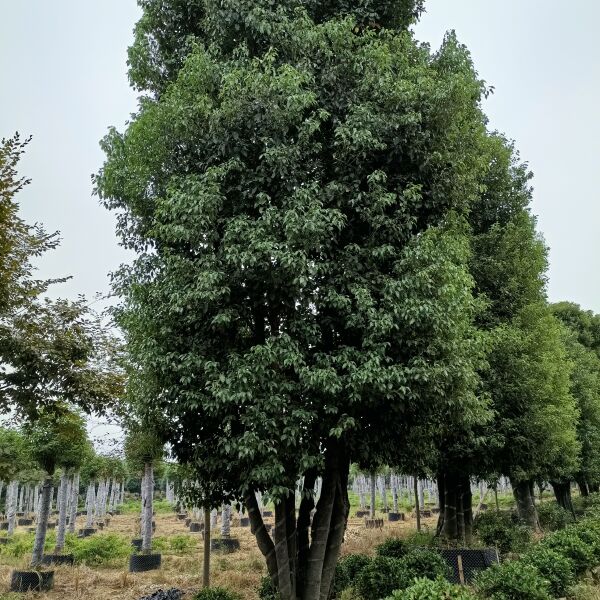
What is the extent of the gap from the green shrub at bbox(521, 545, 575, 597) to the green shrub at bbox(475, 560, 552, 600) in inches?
30.9

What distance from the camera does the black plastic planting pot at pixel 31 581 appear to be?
1188cm

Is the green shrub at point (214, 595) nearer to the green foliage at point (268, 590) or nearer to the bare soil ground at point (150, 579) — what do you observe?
the green foliage at point (268, 590)

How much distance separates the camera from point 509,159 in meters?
16.7

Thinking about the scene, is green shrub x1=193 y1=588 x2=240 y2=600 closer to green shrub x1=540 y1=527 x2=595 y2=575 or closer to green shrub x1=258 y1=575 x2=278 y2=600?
green shrub x1=258 y1=575 x2=278 y2=600

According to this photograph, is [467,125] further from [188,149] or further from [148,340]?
[148,340]

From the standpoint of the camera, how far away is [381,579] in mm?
10266

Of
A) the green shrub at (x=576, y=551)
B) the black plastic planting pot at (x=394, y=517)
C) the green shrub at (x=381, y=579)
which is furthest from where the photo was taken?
the black plastic planting pot at (x=394, y=517)

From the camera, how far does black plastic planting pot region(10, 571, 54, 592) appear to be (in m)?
11.9

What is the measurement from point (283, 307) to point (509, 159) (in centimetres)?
1178

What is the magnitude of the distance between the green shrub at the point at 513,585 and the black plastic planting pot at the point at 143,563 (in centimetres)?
913

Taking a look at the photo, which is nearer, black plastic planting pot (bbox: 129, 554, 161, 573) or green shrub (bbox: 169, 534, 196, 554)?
black plastic planting pot (bbox: 129, 554, 161, 573)

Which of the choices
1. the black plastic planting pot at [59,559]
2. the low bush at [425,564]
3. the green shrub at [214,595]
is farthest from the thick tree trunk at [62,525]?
the low bush at [425,564]

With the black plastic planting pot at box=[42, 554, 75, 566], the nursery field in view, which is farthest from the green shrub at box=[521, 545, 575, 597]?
the black plastic planting pot at box=[42, 554, 75, 566]

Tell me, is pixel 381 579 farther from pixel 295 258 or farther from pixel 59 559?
pixel 59 559
